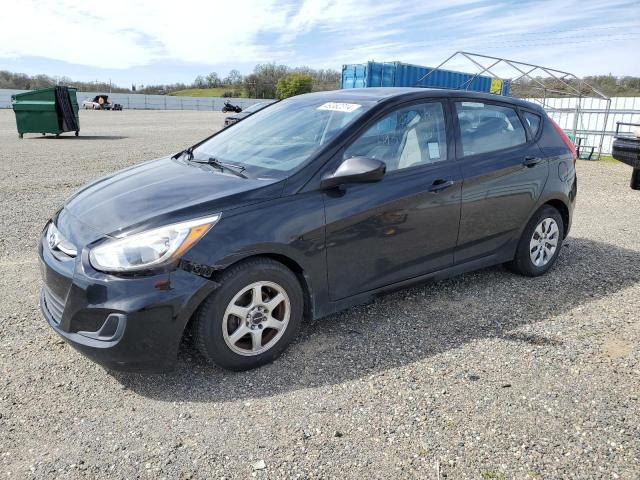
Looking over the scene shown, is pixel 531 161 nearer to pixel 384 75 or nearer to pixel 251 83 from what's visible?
pixel 384 75

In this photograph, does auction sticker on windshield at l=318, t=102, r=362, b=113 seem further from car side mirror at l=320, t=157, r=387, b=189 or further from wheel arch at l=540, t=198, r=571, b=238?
wheel arch at l=540, t=198, r=571, b=238

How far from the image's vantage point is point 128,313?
8.70 feet

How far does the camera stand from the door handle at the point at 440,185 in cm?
375

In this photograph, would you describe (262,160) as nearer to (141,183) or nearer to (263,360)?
(141,183)

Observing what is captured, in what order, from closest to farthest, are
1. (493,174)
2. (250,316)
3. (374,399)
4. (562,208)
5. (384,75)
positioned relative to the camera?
1. (374,399)
2. (250,316)
3. (493,174)
4. (562,208)
5. (384,75)

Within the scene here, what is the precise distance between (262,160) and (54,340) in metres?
1.86

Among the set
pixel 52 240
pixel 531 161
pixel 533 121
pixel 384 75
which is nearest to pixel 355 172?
pixel 52 240

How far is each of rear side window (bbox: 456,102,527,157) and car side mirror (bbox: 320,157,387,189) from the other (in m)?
1.14

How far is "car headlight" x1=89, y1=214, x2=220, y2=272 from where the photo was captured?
2.71 metres

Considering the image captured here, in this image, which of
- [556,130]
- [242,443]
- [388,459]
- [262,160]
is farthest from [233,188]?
[556,130]

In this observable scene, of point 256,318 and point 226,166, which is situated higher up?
point 226,166

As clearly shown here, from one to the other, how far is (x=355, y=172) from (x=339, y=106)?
2.93 ft

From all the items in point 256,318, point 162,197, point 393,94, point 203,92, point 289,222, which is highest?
point 203,92

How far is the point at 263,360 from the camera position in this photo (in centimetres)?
316
